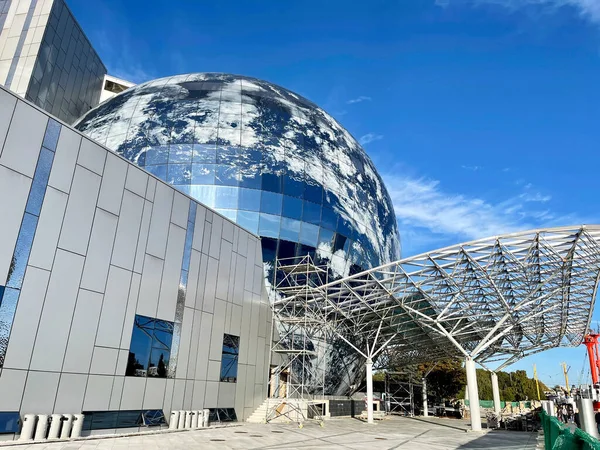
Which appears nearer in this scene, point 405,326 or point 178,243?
point 178,243

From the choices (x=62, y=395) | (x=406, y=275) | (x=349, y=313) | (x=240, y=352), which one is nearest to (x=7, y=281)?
(x=62, y=395)

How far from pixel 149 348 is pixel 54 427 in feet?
15.2

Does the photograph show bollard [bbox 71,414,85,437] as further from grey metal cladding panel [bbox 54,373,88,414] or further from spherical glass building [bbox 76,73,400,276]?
spherical glass building [bbox 76,73,400,276]

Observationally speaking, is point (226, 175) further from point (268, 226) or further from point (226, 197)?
point (268, 226)

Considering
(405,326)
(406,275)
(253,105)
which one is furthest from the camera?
(405,326)

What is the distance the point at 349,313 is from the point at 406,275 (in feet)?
21.5

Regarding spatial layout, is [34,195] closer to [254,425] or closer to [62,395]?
[62,395]

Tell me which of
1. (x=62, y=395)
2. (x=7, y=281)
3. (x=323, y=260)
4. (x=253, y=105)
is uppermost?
(x=253, y=105)

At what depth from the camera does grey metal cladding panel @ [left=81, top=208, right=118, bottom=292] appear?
1494cm

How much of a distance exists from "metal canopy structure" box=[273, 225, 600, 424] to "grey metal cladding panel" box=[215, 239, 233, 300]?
4505 millimetres

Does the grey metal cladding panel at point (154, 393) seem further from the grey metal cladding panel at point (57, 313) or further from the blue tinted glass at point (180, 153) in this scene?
the blue tinted glass at point (180, 153)

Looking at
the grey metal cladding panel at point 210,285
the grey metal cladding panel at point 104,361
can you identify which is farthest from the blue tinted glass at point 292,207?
the grey metal cladding panel at point 104,361

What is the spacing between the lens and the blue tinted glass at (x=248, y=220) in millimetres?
25859

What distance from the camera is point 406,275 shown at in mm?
25938
